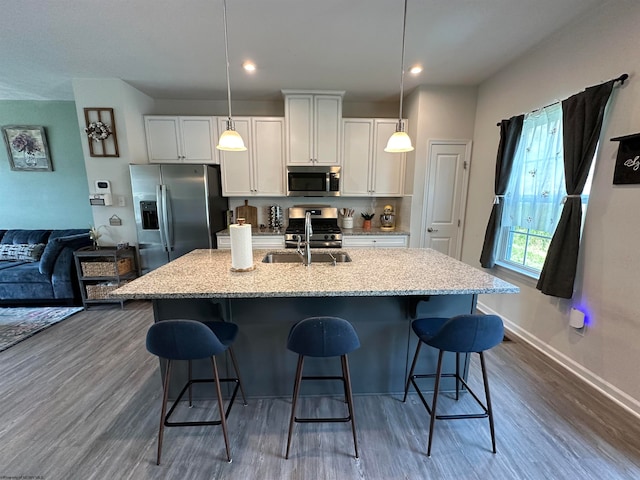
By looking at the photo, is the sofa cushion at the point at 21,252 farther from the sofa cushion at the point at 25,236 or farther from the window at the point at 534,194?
the window at the point at 534,194

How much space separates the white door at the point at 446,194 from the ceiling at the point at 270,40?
0.80 m

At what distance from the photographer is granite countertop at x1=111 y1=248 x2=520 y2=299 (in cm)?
145

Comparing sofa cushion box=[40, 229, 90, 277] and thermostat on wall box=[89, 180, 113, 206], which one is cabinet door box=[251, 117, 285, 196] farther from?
sofa cushion box=[40, 229, 90, 277]

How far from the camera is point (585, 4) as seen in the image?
191 cm

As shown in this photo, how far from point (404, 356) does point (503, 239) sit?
1940 mm

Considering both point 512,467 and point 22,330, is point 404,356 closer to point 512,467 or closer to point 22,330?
point 512,467

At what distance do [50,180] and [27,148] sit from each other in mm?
500

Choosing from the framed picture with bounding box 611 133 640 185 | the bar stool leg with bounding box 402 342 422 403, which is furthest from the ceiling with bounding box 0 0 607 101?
the bar stool leg with bounding box 402 342 422 403

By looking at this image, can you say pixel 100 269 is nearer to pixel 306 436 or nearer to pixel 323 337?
pixel 306 436

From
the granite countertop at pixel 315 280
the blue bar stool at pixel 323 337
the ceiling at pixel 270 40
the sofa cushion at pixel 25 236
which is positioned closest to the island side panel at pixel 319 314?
the granite countertop at pixel 315 280

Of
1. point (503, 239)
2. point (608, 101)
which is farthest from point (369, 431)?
point (608, 101)

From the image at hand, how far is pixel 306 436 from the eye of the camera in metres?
1.60

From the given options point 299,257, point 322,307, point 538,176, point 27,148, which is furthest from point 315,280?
point 27,148

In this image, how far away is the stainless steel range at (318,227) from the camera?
144 inches
